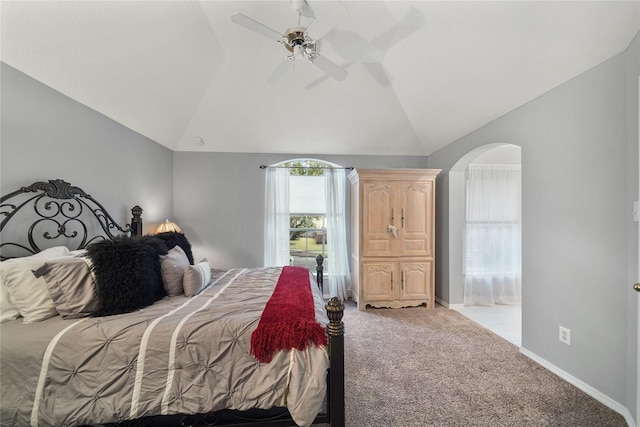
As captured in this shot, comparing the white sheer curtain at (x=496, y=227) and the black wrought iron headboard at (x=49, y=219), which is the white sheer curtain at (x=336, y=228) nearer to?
the white sheer curtain at (x=496, y=227)

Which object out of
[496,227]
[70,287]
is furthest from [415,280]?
[70,287]

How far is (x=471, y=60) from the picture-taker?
93.6 inches

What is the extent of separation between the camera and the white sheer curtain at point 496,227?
402 centimetres

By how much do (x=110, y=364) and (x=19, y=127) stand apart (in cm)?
181

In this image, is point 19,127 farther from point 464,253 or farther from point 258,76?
point 464,253

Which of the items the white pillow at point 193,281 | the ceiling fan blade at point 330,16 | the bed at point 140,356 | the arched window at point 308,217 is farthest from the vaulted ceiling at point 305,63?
the white pillow at point 193,281

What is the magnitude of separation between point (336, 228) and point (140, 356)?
311cm

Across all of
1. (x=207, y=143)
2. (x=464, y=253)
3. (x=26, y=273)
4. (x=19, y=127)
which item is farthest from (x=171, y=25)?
(x=464, y=253)

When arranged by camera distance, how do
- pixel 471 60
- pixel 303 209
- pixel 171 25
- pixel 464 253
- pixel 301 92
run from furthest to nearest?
pixel 303 209 → pixel 464 253 → pixel 301 92 → pixel 471 60 → pixel 171 25

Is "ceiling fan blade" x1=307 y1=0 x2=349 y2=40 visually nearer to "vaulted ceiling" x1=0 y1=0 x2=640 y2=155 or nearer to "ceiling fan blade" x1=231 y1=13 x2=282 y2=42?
"vaulted ceiling" x1=0 y1=0 x2=640 y2=155

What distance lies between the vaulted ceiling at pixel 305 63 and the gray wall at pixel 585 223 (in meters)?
0.26

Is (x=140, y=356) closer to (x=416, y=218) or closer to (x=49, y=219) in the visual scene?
(x=49, y=219)

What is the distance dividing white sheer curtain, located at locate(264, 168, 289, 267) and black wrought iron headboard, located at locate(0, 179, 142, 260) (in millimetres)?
2017

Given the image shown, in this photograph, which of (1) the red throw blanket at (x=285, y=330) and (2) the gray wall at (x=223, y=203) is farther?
(2) the gray wall at (x=223, y=203)
